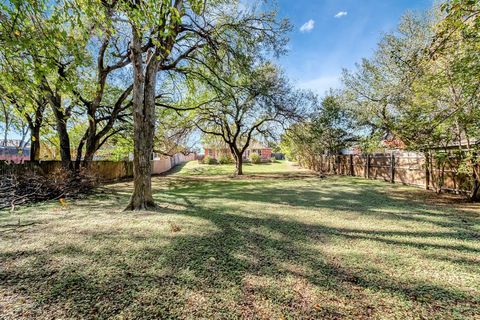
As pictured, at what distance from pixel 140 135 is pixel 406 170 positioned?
11308 mm

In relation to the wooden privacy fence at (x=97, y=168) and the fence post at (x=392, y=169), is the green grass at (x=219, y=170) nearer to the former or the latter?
the wooden privacy fence at (x=97, y=168)

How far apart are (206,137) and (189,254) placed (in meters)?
16.7

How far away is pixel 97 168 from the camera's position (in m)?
12.6

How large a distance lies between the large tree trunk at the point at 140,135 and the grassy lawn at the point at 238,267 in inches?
27.9

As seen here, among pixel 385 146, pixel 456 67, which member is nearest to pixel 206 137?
pixel 385 146

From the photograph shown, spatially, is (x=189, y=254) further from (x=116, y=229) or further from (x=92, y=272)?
(x=116, y=229)

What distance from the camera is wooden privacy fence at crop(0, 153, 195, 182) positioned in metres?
8.18

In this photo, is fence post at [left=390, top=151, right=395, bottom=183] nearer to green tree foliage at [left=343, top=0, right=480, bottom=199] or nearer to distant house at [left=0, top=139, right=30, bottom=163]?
green tree foliage at [left=343, top=0, right=480, bottom=199]

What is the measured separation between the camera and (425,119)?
777 centimetres

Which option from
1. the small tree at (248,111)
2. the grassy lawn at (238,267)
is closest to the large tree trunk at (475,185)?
the grassy lawn at (238,267)

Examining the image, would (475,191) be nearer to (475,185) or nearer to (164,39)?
(475,185)

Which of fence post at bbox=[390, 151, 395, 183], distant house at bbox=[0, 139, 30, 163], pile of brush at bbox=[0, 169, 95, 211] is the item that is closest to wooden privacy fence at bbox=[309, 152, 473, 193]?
fence post at bbox=[390, 151, 395, 183]

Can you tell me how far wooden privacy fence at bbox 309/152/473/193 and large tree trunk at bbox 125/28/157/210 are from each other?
346 inches

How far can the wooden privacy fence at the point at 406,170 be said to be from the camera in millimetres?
7574
